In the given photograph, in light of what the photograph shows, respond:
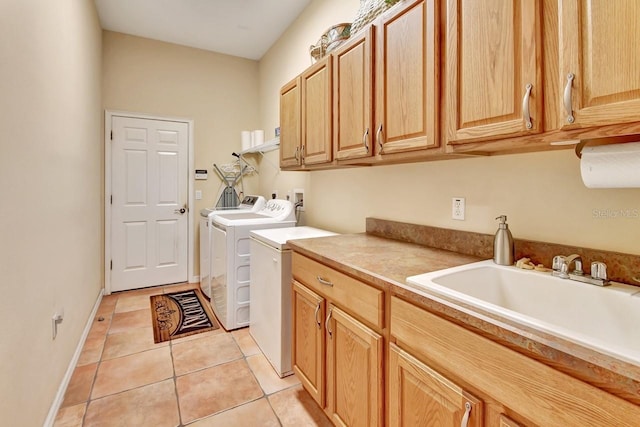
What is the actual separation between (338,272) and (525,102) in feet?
3.02

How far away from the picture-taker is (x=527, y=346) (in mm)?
704

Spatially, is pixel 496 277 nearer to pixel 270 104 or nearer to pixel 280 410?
pixel 280 410

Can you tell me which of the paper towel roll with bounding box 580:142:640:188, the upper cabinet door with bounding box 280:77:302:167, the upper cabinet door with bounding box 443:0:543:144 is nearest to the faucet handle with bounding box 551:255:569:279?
the paper towel roll with bounding box 580:142:640:188

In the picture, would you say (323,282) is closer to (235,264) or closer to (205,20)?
(235,264)

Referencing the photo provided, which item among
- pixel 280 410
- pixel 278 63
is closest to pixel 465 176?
pixel 280 410

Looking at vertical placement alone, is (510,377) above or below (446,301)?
below

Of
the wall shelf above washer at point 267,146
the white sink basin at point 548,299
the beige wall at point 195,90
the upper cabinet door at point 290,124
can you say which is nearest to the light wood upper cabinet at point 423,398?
the white sink basin at point 548,299

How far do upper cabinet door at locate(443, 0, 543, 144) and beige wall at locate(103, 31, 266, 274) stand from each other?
3.34 m

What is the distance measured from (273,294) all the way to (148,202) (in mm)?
2471

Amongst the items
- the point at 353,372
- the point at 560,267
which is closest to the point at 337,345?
the point at 353,372

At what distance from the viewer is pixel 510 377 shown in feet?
2.46

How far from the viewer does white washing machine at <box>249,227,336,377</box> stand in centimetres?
196

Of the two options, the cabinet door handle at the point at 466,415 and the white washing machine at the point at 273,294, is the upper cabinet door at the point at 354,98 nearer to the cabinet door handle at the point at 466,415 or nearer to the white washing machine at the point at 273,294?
the white washing machine at the point at 273,294

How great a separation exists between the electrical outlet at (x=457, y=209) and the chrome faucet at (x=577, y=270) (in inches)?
18.3
